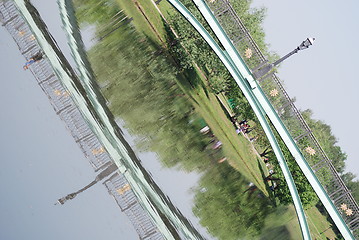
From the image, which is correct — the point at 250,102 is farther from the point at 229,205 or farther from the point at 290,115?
the point at 229,205

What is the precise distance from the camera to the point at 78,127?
27219 millimetres

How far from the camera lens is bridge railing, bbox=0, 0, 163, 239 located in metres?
26.8

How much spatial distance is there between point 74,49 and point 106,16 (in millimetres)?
A: 4654

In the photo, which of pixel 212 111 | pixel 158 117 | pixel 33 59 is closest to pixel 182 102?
pixel 158 117

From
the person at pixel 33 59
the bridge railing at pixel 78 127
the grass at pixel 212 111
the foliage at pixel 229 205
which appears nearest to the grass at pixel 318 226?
the foliage at pixel 229 205

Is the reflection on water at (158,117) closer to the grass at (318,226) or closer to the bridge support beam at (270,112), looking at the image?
the grass at (318,226)

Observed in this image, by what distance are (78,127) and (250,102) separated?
44.5 ft

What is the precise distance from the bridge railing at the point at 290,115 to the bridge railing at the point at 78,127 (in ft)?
44.2

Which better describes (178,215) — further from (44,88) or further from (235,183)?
(44,88)

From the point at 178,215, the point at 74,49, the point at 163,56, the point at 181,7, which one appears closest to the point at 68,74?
the point at 74,49

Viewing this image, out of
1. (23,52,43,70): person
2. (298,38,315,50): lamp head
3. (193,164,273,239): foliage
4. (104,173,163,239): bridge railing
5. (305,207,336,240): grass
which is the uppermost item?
(23,52,43,70): person

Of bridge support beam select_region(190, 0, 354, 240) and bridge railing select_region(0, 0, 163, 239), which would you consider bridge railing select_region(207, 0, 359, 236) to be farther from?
bridge railing select_region(0, 0, 163, 239)

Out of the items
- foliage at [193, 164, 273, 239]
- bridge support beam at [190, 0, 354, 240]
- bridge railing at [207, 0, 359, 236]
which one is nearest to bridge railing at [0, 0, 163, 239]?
foliage at [193, 164, 273, 239]

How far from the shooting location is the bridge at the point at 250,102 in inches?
1021
